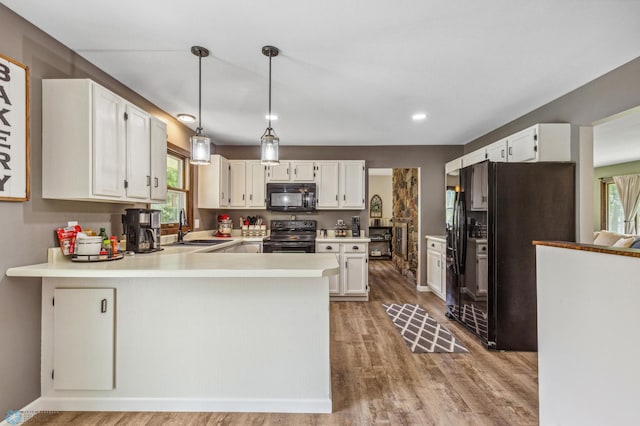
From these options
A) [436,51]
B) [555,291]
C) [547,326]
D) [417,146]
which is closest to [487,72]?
[436,51]

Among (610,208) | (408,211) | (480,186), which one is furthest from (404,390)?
(610,208)

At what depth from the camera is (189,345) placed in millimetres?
1940

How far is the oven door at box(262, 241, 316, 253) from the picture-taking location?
4105 millimetres

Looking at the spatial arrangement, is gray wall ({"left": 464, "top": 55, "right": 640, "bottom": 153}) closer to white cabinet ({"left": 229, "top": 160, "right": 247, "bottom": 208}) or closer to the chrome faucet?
white cabinet ({"left": 229, "top": 160, "right": 247, "bottom": 208})

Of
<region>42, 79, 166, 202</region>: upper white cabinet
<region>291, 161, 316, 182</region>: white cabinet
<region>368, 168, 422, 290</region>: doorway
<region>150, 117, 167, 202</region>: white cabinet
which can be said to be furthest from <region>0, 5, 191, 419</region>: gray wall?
<region>368, 168, 422, 290</region>: doorway

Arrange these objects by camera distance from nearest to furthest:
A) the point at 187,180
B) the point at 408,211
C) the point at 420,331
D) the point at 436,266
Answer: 1. the point at 420,331
2. the point at 187,180
3. the point at 436,266
4. the point at 408,211

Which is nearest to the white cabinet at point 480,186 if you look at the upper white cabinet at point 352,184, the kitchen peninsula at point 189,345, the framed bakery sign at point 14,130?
the upper white cabinet at point 352,184

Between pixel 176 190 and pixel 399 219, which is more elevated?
pixel 176 190

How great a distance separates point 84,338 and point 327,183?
3388 mm

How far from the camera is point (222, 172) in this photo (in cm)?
427

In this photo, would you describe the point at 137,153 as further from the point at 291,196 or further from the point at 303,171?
the point at 303,171

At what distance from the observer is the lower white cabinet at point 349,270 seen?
426 centimetres

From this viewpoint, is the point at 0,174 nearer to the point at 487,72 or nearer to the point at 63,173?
the point at 63,173

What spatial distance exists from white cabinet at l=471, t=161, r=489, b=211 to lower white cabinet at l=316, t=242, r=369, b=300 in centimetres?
166
